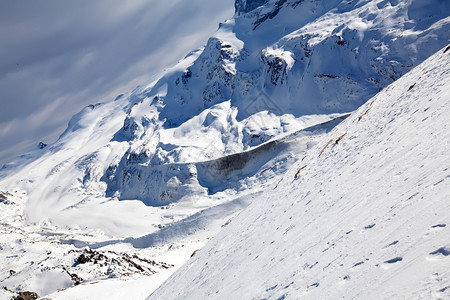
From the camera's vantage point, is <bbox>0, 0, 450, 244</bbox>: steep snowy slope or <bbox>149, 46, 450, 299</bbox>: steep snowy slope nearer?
<bbox>149, 46, 450, 299</bbox>: steep snowy slope

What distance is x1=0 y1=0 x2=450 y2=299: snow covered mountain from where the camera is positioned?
9519cm

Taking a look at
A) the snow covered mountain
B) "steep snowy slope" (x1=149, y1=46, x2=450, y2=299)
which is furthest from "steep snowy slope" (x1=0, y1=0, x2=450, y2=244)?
"steep snowy slope" (x1=149, y1=46, x2=450, y2=299)

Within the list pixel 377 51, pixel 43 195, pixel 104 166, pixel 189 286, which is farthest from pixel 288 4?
pixel 189 286

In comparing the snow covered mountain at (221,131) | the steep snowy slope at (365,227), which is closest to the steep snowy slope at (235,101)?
the snow covered mountain at (221,131)

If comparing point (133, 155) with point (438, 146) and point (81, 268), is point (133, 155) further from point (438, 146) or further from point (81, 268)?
point (438, 146)

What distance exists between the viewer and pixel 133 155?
14288cm

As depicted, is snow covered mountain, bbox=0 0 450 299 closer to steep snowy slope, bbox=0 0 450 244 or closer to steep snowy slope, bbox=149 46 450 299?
steep snowy slope, bbox=0 0 450 244

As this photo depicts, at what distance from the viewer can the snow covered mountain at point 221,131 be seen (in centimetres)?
9519

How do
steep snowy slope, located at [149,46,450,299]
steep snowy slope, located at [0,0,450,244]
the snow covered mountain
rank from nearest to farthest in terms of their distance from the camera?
steep snowy slope, located at [149,46,450,299]
the snow covered mountain
steep snowy slope, located at [0,0,450,244]

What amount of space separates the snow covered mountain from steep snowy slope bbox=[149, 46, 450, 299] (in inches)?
2106

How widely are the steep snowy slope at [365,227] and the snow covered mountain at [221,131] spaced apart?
5350 centimetres

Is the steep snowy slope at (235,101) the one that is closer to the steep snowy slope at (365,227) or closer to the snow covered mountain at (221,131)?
the snow covered mountain at (221,131)

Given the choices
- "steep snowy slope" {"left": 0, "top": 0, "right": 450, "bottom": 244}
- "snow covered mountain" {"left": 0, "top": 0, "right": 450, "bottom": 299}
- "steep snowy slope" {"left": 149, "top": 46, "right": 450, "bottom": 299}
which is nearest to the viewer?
"steep snowy slope" {"left": 149, "top": 46, "right": 450, "bottom": 299}

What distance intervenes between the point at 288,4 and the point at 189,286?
177 metres
